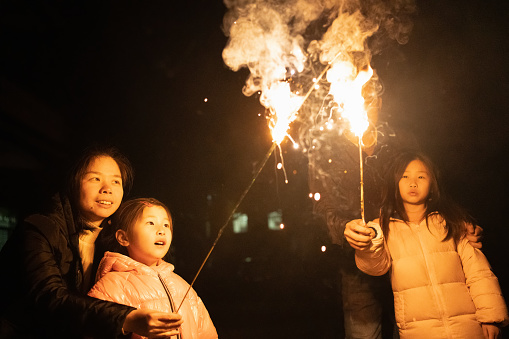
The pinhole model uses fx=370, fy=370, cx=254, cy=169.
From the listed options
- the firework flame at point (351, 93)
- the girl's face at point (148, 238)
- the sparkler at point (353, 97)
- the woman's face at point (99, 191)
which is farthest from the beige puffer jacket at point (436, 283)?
the woman's face at point (99, 191)

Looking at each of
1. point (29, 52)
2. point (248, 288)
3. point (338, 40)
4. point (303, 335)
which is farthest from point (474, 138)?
point (29, 52)

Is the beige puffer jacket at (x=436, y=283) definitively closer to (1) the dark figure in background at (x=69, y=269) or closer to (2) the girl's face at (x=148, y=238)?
(2) the girl's face at (x=148, y=238)

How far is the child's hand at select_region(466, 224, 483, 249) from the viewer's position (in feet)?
10.7

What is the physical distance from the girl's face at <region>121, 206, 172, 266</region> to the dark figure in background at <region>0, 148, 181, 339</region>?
27 centimetres

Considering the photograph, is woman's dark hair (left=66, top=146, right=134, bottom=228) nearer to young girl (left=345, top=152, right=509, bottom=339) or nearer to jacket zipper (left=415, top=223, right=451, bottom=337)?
young girl (left=345, top=152, right=509, bottom=339)

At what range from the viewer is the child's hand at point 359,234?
113 inches

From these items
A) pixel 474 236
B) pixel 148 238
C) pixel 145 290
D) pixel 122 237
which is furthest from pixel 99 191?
pixel 474 236

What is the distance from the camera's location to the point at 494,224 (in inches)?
190

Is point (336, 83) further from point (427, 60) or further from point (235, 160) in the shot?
point (235, 160)

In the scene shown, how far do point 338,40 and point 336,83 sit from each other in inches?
25.5

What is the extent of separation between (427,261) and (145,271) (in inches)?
93.1

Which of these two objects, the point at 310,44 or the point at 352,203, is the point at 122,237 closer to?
the point at 352,203

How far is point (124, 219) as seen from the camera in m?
2.90

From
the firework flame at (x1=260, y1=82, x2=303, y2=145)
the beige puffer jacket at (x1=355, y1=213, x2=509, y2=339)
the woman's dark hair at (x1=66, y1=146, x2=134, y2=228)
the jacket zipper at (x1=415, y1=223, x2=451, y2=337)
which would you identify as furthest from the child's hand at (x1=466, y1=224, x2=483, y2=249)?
the woman's dark hair at (x1=66, y1=146, x2=134, y2=228)
